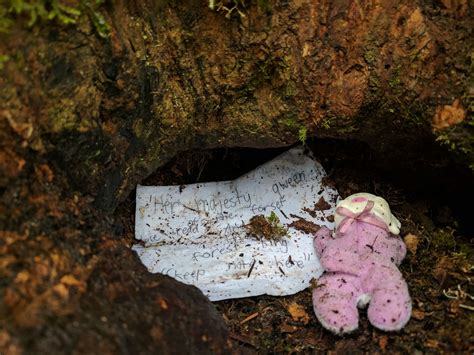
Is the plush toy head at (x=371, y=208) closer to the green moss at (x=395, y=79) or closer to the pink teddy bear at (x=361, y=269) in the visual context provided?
the pink teddy bear at (x=361, y=269)

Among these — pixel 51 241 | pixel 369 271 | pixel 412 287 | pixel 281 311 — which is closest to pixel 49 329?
pixel 51 241

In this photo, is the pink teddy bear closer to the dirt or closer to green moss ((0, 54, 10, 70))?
the dirt

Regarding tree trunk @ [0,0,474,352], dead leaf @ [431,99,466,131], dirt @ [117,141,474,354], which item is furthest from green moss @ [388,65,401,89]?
dirt @ [117,141,474,354]

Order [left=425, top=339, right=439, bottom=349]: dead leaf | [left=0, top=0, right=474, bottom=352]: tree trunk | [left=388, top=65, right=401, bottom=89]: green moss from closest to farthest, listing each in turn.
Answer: [left=0, top=0, right=474, bottom=352]: tree trunk < [left=425, top=339, right=439, bottom=349]: dead leaf < [left=388, top=65, right=401, bottom=89]: green moss

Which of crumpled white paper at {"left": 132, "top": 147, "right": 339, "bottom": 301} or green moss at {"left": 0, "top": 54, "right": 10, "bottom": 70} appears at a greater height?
green moss at {"left": 0, "top": 54, "right": 10, "bottom": 70}

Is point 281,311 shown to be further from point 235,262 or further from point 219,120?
point 219,120

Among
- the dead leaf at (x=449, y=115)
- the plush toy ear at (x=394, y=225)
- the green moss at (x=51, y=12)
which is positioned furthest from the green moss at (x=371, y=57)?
the green moss at (x=51, y=12)
